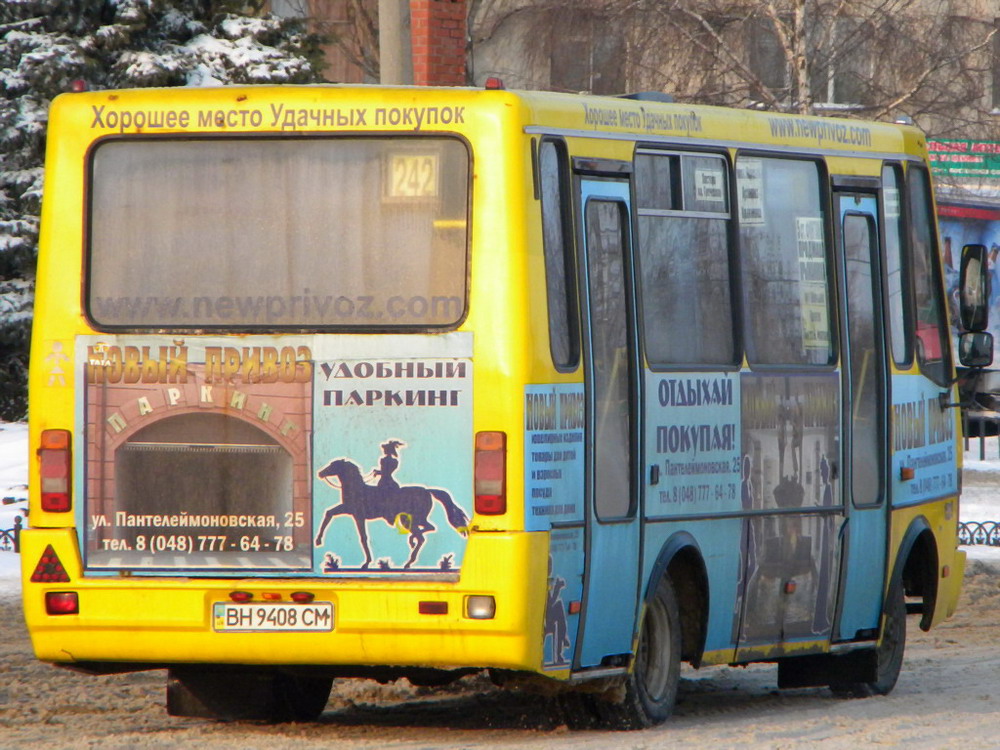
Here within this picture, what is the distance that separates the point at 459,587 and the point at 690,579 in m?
1.76

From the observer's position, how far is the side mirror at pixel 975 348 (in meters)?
→ 10.9

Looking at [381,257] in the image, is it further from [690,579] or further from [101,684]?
[101,684]

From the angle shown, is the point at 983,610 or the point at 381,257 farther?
the point at 983,610

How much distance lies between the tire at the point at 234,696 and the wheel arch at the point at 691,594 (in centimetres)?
160

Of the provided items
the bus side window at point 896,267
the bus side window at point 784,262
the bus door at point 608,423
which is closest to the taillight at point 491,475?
the bus door at point 608,423

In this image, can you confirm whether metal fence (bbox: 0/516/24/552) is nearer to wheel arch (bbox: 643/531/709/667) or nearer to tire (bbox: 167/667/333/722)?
tire (bbox: 167/667/333/722)

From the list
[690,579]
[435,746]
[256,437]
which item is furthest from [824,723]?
[256,437]

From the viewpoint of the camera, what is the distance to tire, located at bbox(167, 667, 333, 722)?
29.6 ft

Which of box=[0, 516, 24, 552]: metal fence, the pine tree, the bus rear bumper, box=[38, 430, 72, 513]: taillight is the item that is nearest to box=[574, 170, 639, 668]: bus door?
the bus rear bumper

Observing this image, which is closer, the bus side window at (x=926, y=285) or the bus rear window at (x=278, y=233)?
the bus rear window at (x=278, y=233)

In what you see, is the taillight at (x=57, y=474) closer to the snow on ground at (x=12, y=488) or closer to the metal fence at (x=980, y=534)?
the snow on ground at (x=12, y=488)

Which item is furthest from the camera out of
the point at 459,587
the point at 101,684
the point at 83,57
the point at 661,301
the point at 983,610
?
the point at 83,57

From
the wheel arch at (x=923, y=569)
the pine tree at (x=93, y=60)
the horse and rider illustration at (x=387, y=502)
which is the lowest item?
the wheel arch at (x=923, y=569)

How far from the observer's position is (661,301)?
348 inches
